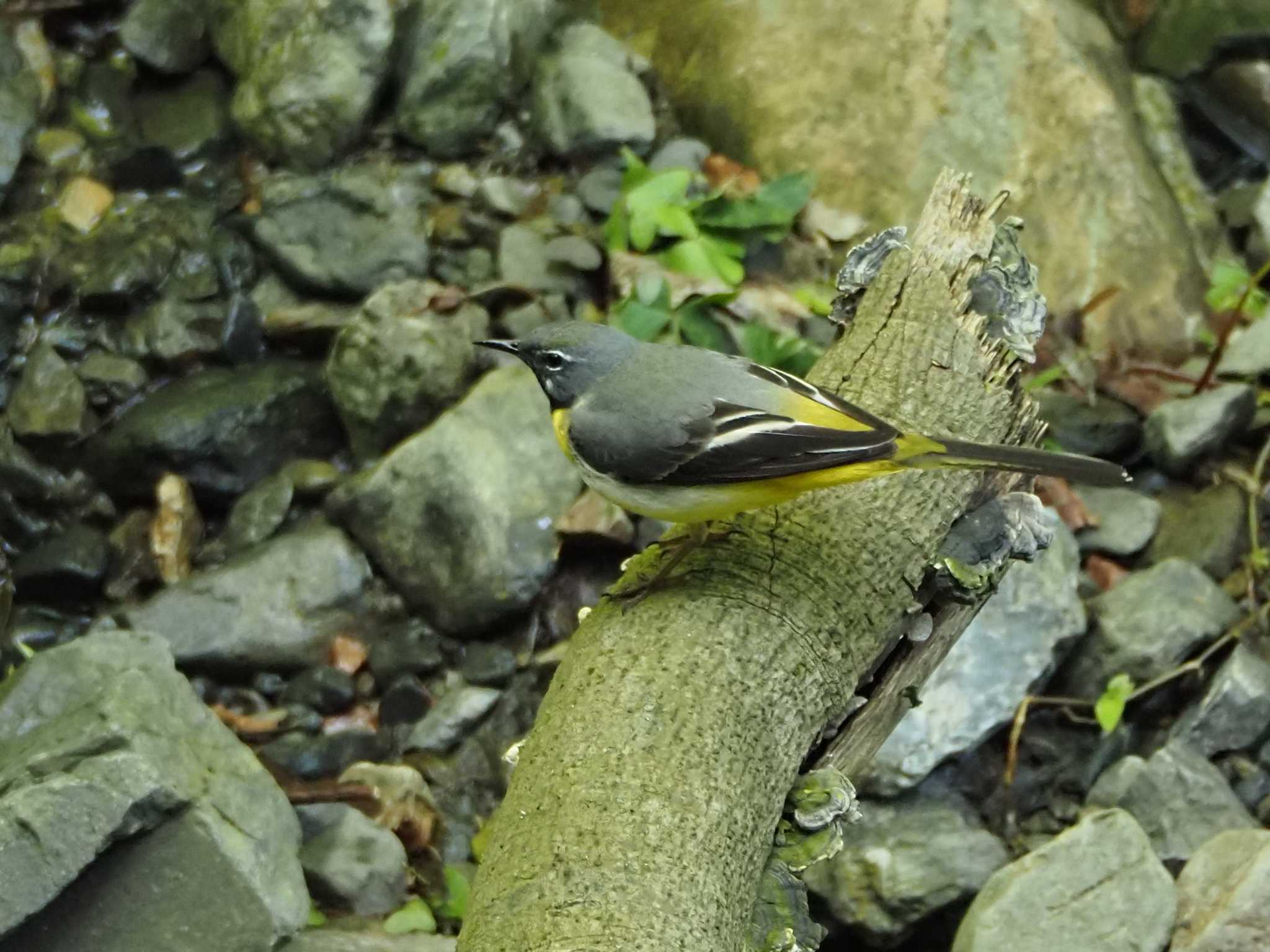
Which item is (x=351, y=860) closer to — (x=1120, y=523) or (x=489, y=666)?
(x=489, y=666)

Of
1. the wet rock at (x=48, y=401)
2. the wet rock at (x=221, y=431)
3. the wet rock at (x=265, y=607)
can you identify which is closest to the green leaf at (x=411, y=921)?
the wet rock at (x=265, y=607)

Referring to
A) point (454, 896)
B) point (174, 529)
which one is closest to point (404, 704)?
point (454, 896)

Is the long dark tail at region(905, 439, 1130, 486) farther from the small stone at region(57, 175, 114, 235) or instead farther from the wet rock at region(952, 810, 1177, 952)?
the small stone at region(57, 175, 114, 235)

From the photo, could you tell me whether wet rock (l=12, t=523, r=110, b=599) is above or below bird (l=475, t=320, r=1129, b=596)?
below

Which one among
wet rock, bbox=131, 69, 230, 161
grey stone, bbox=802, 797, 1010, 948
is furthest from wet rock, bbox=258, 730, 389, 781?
wet rock, bbox=131, 69, 230, 161

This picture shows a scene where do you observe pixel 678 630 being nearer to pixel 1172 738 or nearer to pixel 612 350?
pixel 612 350

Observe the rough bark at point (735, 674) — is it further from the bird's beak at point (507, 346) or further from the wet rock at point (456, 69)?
the wet rock at point (456, 69)
